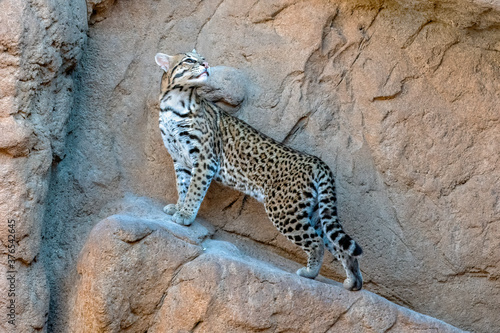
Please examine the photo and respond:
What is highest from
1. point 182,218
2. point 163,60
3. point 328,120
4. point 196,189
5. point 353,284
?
point 163,60

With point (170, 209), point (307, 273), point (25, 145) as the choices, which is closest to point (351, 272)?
point (307, 273)

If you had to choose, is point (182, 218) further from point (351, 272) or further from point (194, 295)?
point (351, 272)

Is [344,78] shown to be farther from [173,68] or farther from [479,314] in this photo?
[479,314]

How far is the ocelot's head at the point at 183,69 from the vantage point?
780 centimetres

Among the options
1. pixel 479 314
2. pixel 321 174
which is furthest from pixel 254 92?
pixel 479 314

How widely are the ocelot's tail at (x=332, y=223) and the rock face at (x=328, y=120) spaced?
798 mm

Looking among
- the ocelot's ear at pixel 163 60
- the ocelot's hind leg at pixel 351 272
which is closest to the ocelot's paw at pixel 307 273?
the ocelot's hind leg at pixel 351 272

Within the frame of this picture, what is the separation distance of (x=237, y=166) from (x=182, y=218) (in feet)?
3.04

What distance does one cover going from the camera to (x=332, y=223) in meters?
7.08

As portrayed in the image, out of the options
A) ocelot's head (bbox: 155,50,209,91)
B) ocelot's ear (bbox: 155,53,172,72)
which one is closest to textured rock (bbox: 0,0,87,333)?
ocelot's ear (bbox: 155,53,172,72)

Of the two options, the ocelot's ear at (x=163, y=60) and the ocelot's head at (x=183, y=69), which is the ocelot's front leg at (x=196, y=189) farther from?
the ocelot's ear at (x=163, y=60)

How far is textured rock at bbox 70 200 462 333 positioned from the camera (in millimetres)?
6578

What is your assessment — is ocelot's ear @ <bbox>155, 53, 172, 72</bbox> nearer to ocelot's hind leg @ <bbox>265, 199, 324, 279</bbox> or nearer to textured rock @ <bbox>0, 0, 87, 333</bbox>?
textured rock @ <bbox>0, 0, 87, 333</bbox>

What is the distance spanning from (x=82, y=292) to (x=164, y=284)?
0.80m
